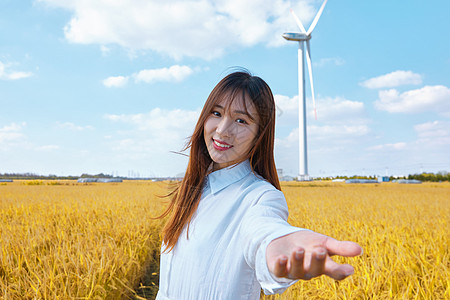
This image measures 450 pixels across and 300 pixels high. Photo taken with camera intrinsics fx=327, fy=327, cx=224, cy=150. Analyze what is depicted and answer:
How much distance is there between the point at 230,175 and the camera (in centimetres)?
164

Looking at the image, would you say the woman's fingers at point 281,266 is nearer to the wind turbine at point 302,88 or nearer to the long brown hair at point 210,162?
the long brown hair at point 210,162

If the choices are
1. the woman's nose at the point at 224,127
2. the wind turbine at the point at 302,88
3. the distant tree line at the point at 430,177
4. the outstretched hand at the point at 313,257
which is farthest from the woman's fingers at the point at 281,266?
the distant tree line at the point at 430,177

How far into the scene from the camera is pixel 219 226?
148cm

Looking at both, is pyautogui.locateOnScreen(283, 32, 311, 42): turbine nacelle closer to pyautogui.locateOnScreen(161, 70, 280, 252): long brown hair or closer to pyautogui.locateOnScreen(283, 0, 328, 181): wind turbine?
pyautogui.locateOnScreen(283, 0, 328, 181): wind turbine

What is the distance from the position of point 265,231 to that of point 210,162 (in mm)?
917

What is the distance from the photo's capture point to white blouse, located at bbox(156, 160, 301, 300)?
4.34 feet

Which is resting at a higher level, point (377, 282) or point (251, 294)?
point (251, 294)

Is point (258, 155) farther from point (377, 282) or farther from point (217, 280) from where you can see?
point (377, 282)

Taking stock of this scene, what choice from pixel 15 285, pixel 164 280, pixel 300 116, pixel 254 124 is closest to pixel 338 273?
pixel 254 124

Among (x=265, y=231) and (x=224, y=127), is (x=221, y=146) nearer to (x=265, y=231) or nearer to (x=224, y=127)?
(x=224, y=127)

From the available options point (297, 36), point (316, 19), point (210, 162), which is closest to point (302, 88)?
point (297, 36)

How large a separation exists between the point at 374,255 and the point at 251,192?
3.47 metres

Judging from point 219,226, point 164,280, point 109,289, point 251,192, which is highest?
point 251,192

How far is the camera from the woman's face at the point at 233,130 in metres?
1.53
